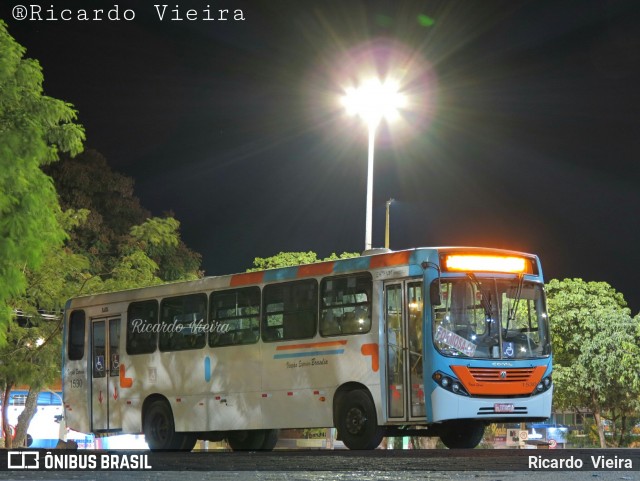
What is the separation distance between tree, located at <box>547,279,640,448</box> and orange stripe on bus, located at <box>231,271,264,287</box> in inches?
1387

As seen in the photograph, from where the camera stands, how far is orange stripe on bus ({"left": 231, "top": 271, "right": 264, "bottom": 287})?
861 inches

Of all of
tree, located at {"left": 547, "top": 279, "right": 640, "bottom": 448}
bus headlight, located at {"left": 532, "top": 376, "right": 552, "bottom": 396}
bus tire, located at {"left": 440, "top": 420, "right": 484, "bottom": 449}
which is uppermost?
tree, located at {"left": 547, "top": 279, "right": 640, "bottom": 448}

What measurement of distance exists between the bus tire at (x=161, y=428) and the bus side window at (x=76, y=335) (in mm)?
2606

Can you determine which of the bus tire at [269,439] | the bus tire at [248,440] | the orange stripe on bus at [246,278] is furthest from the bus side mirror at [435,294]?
the bus tire at [248,440]

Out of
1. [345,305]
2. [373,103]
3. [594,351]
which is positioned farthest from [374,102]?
[594,351]

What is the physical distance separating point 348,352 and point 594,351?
38941 mm

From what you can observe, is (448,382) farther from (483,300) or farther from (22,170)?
(22,170)

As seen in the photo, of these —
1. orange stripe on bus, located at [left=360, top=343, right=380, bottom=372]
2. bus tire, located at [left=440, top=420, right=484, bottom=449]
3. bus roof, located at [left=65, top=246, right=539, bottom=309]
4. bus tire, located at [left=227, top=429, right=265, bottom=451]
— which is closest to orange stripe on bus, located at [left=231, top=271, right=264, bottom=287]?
bus roof, located at [left=65, top=246, right=539, bottom=309]

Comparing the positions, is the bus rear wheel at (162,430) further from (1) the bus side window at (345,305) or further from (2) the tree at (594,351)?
(2) the tree at (594,351)

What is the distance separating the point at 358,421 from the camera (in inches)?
775

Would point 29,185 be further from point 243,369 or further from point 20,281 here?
point 243,369

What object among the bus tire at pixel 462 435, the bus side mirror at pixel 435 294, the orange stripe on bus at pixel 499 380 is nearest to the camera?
the orange stripe on bus at pixel 499 380

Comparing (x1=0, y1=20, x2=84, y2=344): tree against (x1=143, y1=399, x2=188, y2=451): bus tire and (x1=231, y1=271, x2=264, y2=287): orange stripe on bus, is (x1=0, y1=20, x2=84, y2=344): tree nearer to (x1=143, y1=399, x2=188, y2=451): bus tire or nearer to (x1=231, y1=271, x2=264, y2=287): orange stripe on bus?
(x1=143, y1=399, x2=188, y2=451): bus tire

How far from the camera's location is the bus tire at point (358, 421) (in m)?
19.4
